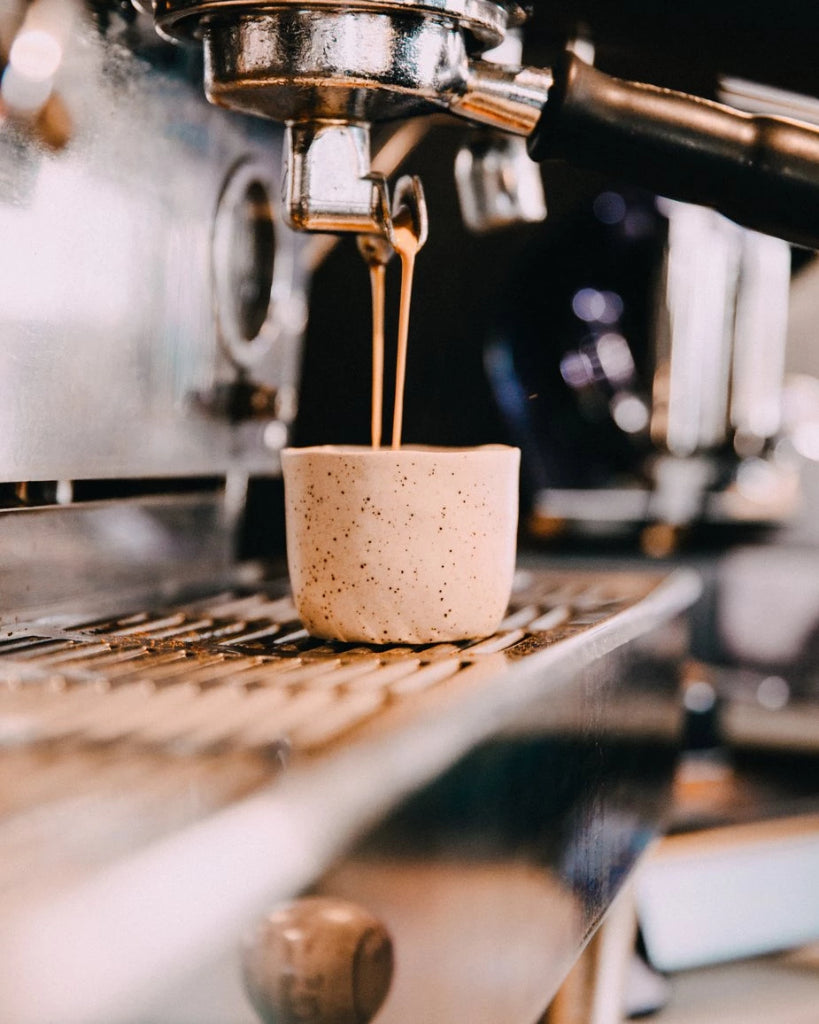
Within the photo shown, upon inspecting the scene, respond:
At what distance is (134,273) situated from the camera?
2.12ft

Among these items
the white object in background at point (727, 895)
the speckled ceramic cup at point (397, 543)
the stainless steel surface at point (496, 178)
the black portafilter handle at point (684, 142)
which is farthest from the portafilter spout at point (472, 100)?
the white object in background at point (727, 895)

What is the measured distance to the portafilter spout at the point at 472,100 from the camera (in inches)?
20.3

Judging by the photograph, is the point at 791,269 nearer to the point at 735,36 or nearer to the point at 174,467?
the point at 735,36

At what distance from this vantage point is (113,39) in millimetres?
609

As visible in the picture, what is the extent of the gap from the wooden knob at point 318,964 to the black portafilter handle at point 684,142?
0.34 meters

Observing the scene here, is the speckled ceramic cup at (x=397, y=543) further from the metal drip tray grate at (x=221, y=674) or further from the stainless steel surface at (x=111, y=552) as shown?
the stainless steel surface at (x=111, y=552)

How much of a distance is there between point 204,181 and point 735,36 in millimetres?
297

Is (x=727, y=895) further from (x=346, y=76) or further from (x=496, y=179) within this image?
(x=346, y=76)

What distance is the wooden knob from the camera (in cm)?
27

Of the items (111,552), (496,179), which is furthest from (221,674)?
(496,179)

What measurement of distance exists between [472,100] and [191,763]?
34 centimetres

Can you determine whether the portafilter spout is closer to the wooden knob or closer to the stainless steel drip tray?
the stainless steel drip tray

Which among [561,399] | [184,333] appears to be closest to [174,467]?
[184,333]

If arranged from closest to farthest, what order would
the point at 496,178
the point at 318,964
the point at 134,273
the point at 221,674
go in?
the point at 318,964
the point at 221,674
the point at 134,273
the point at 496,178
